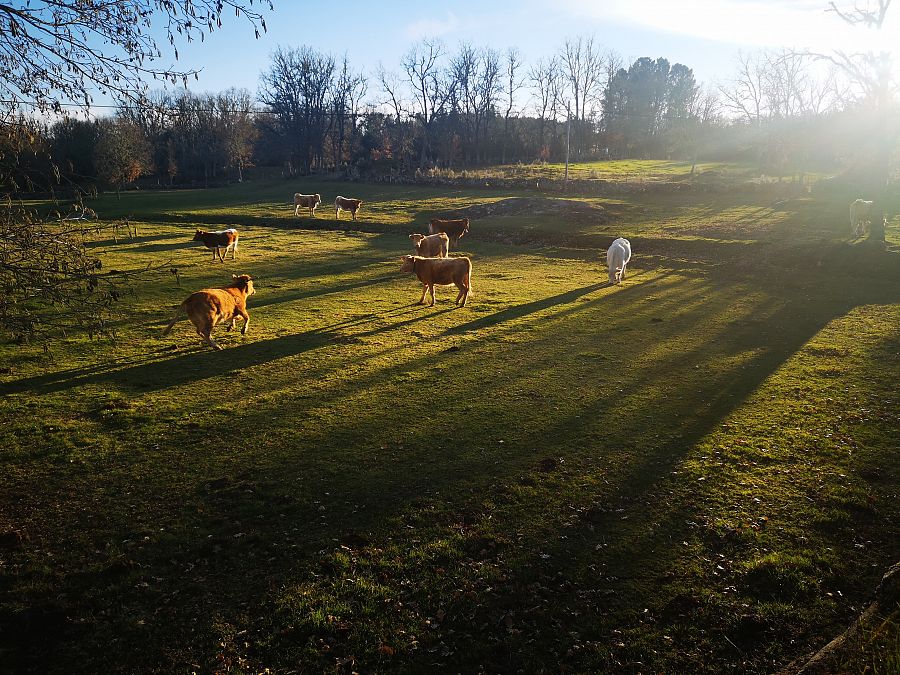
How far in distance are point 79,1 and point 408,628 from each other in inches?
256

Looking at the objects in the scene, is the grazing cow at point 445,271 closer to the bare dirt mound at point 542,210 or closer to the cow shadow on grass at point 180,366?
the cow shadow on grass at point 180,366

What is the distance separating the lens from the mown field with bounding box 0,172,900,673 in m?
4.55

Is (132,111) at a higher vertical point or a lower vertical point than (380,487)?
higher

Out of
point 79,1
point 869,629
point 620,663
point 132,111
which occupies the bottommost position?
point 620,663

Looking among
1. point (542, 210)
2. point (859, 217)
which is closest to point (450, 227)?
point (542, 210)

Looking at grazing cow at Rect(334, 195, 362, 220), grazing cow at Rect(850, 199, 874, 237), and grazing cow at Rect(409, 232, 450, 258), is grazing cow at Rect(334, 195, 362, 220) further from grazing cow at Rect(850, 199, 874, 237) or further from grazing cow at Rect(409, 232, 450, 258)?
grazing cow at Rect(850, 199, 874, 237)

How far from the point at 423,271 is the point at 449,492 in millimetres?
10153

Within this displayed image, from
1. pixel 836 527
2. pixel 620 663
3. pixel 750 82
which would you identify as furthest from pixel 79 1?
pixel 750 82

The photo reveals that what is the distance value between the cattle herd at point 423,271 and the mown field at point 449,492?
2.56 feet

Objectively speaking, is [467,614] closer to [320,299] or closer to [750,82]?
[320,299]

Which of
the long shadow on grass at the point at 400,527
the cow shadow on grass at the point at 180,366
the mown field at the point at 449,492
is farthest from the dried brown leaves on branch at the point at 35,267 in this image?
the cow shadow on grass at the point at 180,366

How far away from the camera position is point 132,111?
578 cm

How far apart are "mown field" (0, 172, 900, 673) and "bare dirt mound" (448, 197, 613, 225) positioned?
19470 millimetres

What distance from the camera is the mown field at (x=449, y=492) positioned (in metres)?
4.55
